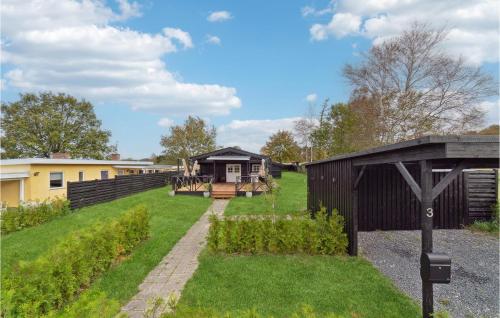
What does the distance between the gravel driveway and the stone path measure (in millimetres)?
4061

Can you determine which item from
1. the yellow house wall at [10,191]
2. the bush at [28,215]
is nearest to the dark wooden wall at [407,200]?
the bush at [28,215]

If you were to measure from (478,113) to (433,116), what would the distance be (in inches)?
97.0

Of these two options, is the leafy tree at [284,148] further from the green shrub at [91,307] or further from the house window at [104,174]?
the green shrub at [91,307]

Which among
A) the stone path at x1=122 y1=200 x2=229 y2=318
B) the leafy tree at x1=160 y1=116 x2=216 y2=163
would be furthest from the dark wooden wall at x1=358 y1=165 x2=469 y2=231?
the leafy tree at x1=160 y1=116 x2=216 y2=163

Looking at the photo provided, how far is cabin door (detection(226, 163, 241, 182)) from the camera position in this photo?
23.2 m

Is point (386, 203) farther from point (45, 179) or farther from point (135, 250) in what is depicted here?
point (45, 179)

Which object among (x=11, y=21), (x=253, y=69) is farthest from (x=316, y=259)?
(x=253, y=69)

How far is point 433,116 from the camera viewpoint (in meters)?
19.5

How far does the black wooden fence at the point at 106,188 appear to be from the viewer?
12.0m

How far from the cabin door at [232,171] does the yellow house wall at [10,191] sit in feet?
44.5

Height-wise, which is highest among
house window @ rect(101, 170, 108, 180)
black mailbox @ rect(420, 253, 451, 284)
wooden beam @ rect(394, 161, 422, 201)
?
wooden beam @ rect(394, 161, 422, 201)

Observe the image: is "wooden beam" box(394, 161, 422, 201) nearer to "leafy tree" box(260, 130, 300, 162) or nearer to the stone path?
the stone path

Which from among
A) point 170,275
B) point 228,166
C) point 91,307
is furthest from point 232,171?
point 91,307

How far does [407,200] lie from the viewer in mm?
9008
